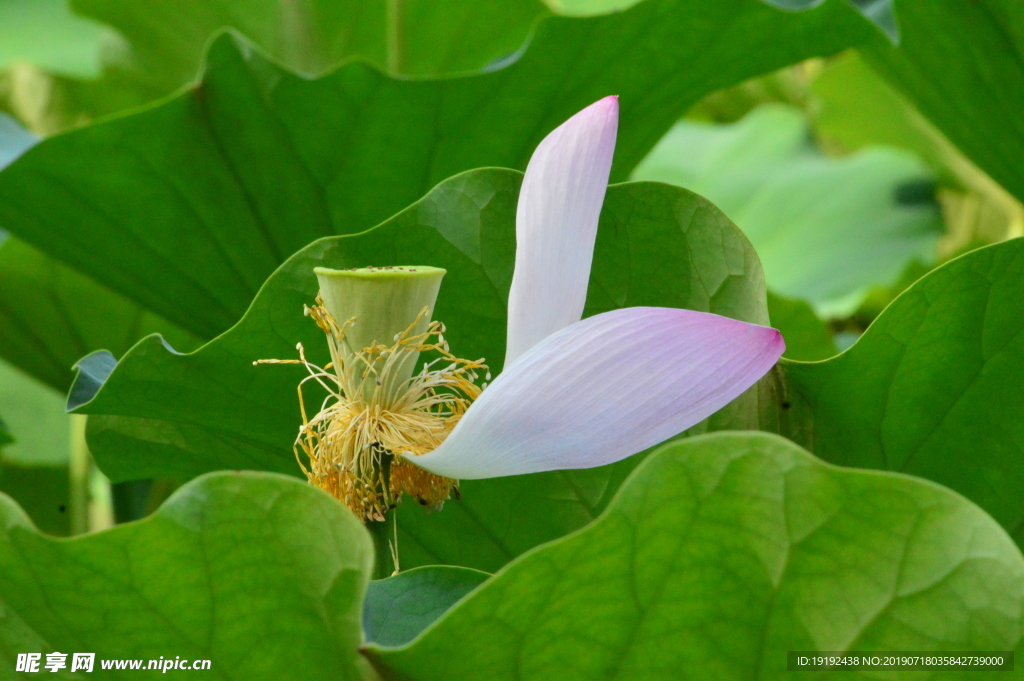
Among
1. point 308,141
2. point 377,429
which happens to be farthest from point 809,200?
point 377,429

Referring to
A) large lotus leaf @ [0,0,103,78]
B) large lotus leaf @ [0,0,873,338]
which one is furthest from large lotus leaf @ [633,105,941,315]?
large lotus leaf @ [0,0,103,78]

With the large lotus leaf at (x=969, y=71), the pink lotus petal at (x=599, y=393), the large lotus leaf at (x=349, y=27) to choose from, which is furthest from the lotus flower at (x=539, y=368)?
the large lotus leaf at (x=349, y=27)

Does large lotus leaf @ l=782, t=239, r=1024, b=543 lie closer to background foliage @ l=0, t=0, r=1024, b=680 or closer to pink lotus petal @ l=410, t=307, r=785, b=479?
background foliage @ l=0, t=0, r=1024, b=680

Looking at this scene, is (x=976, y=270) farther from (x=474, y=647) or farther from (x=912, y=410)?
(x=474, y=647)

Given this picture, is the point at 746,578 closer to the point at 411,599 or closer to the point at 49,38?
the point at 411,599

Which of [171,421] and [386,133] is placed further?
[386,133]

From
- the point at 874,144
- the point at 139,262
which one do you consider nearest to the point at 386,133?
the point at 139,262

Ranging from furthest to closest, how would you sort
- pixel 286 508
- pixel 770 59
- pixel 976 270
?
pixel 770 59, pixel 976 270, pixel 286 508
